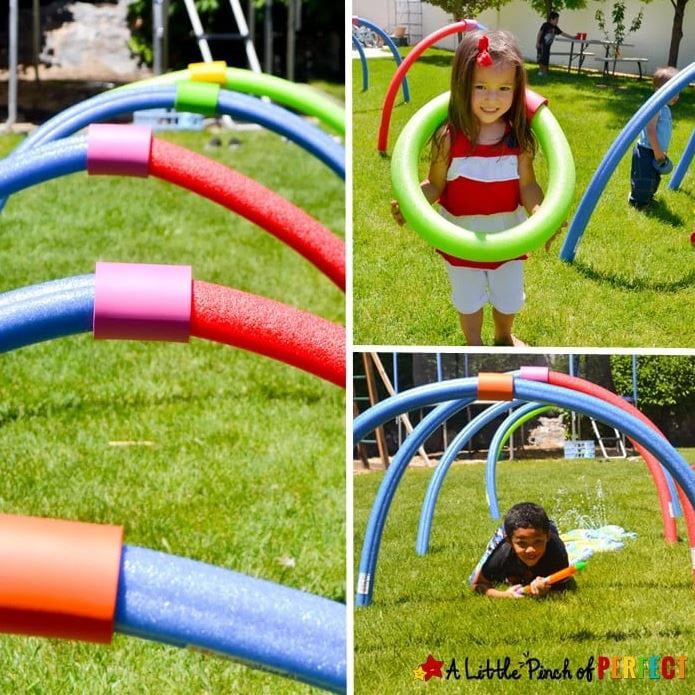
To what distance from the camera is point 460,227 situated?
1.67 meters

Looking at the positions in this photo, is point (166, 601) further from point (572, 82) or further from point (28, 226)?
point (28, 226)

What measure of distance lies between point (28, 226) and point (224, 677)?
352 cm

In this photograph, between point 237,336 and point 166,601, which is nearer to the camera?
point 166,601

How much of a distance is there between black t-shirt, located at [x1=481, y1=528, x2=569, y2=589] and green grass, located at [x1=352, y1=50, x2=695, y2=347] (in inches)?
14.0

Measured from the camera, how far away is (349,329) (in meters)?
1.58

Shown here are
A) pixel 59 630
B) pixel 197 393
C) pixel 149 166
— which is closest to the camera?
pixel 59 630

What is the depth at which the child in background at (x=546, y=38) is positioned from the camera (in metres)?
1.63

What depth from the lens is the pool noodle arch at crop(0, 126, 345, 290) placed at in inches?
92.3

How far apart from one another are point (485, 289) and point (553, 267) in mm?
131

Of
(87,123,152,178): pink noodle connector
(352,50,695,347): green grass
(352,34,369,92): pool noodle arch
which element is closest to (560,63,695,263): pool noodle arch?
(352,50,695,347): green grass

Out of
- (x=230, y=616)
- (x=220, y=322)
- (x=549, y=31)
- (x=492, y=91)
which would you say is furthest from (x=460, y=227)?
(x=230, y=616)

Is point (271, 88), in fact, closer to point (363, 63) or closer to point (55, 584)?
point (363, 63)

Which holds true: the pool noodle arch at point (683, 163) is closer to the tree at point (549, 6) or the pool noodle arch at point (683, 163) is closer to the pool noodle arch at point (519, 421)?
the tree at point (549, 6)

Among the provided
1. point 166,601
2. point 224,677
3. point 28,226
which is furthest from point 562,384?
point 28,226
